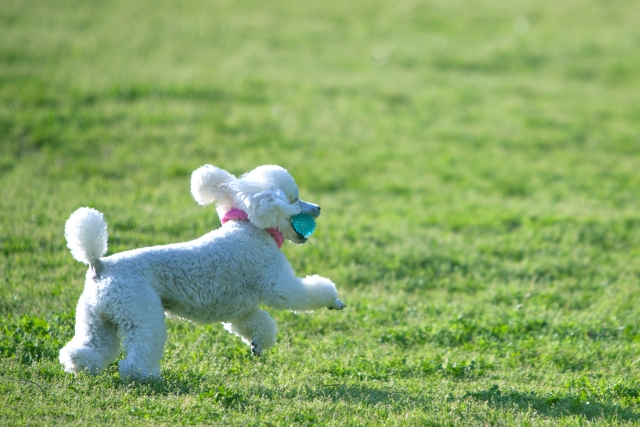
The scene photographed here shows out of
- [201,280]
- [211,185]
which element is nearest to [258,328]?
[201,280]

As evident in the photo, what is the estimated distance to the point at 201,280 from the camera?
195 inches

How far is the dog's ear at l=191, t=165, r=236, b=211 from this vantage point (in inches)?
207

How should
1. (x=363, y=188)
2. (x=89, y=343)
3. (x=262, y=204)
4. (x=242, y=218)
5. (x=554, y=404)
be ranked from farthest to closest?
(x=363, y=188) → (x=242, y=218) → (x=554, y=404) → (x=262, y=204) → (x=89, y=343)

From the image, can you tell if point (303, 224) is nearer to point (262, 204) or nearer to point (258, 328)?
point (262, 204)

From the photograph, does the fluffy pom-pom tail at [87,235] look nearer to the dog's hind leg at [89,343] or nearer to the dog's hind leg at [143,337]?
the dog's hind leg at [89,343]

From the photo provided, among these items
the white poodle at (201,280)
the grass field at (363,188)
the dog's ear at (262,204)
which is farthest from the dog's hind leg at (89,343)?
the dog's ear at (262,204)

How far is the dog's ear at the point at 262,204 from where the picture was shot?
5.07 m

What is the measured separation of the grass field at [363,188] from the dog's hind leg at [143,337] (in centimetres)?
13

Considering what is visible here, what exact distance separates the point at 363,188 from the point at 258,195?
572 cm

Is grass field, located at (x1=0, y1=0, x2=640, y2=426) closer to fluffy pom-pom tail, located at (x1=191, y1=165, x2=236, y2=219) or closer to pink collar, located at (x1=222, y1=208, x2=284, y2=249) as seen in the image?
pink collar, located at (x1=222, y1=208, x2=284, y2=249)

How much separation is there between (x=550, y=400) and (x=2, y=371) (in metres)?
3.94

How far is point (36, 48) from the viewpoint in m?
14.5

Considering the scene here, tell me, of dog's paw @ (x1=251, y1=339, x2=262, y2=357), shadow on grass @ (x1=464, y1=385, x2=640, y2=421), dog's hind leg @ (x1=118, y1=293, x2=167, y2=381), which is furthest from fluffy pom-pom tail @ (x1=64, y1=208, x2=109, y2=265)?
shadow on grass @ (x1=464, y1=385, x2=640, y2=421)

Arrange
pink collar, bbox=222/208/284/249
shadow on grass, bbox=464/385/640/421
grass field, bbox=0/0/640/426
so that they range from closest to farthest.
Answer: shadow on grass, bbox=464/385/640/421 < grass field, bbox=0/0/640/426 < pink collar, bbox=222/208/284/249
